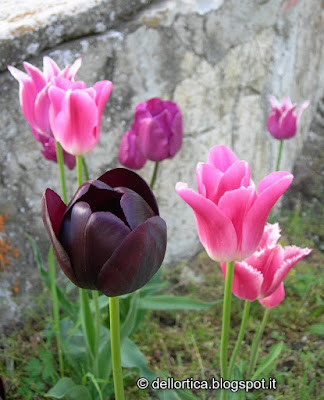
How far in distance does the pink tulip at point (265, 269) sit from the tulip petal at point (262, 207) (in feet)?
0.64

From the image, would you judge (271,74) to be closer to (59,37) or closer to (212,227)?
(59,37)

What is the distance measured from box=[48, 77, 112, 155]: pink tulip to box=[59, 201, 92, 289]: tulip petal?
403 mm

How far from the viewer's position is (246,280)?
1014 millimetres

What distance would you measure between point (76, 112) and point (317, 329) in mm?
1157

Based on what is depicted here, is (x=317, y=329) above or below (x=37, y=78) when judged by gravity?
below

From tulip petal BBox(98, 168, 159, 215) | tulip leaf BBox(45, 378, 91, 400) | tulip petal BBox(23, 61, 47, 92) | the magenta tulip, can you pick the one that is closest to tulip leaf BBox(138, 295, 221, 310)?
tulip leaf BBox(45, 378, 91, 400)

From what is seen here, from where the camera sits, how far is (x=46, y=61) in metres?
1.18

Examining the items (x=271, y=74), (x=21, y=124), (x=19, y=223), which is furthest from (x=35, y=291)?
(x=271, y=74)

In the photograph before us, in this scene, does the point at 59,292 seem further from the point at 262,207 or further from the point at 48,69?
the point at 262,207

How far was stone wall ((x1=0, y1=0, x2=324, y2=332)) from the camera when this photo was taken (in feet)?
5.47

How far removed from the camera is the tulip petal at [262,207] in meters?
0.75

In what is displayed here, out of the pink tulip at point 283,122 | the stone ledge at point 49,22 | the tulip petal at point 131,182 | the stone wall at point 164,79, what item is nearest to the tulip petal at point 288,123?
the pink tulip at point 283,122

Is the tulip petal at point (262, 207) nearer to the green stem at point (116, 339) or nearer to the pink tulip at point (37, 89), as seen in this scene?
the green stem at point (116, 339)

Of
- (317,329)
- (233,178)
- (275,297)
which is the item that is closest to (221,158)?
(233,178)
